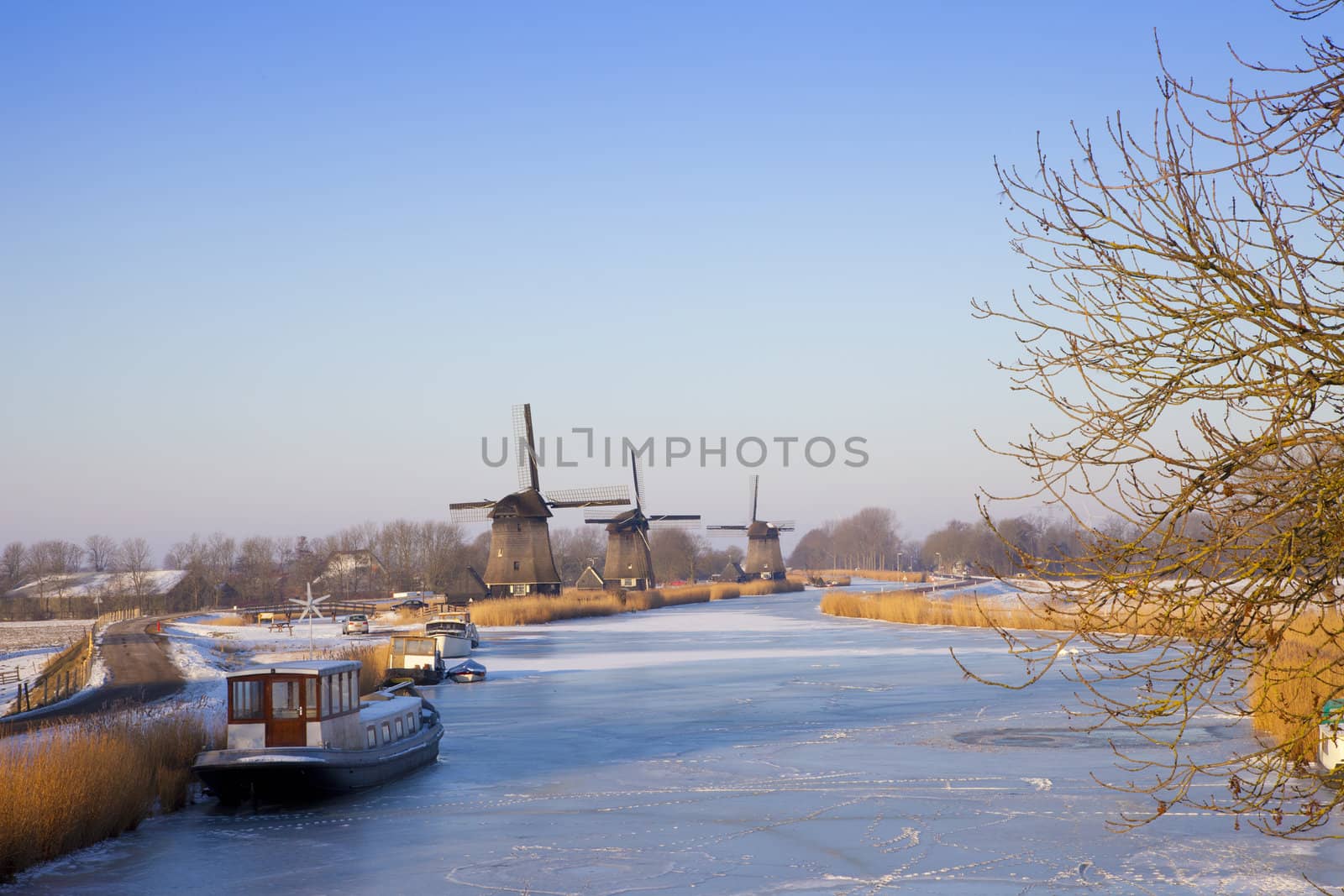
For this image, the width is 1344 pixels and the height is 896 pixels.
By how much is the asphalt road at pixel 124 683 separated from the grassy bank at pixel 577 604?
1584 centimetres

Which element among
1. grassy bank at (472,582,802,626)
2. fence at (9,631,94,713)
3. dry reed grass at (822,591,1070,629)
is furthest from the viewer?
grassy bank at (472,582,802,626)

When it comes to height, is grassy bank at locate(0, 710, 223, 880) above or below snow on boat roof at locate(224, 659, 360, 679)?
below

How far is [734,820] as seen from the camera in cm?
1494

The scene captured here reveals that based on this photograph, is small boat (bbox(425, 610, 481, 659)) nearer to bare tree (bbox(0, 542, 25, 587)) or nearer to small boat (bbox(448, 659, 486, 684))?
small boat (bbox(448, 659, 486, 684))

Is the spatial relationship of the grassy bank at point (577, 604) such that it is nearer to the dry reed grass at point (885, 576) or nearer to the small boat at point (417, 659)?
the small boat at point (417, 659)

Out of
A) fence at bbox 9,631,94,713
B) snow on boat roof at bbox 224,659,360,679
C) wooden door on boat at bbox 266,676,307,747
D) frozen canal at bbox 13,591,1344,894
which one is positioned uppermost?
snow on boat roof at bbox 224,659,360,679

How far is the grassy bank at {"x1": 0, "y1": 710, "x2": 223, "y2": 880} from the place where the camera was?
42.7ft

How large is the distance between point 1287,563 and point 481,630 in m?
52.8

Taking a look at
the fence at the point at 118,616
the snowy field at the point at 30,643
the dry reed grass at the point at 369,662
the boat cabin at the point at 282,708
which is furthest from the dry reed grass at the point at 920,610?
the fence at the point at 118,616

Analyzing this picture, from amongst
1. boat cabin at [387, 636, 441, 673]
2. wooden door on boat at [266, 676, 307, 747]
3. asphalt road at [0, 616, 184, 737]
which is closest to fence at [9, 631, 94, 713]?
asphalt road at [0, 616, 184, 737]

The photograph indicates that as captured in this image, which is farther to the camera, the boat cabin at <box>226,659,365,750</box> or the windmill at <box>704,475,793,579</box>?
the windmill at <box>704,475,793,579</box>

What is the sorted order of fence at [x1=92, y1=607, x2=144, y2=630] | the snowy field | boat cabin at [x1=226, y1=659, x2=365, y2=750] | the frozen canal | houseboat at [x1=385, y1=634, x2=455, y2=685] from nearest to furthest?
the frozen canal < boat cabin at [x1=226, y1=659, x2=365, y2=750] < houseboat at [x1=385, y1=634, x2=455, y2=685] < the snowy field < fence at [x1=92, y1=607, x2=144, y2=630]

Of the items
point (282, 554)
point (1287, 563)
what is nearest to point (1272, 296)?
point (1287, 563)

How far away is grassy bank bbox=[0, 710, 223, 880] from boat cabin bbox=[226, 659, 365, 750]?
3.57 feet
